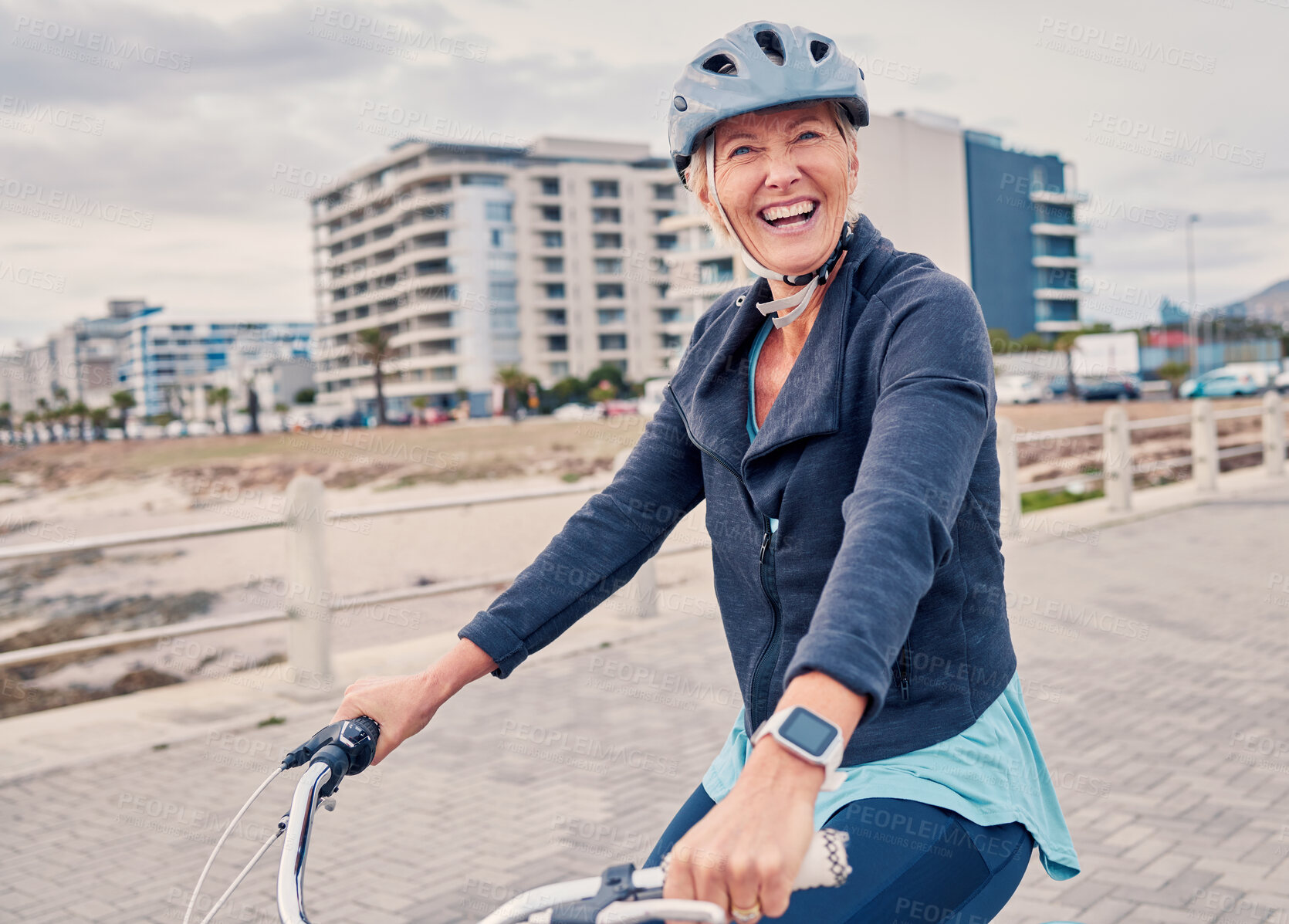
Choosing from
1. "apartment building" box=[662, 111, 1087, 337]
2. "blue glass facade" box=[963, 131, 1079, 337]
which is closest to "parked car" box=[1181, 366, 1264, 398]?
"apartment building" box=[662, 111, 1087, 337]

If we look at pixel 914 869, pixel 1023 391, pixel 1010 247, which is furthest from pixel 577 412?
pixel 914 869

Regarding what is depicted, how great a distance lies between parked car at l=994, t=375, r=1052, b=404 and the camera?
56.0 meters

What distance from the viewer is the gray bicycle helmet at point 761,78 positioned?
5.78 ft

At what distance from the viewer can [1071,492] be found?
18734 millimetres

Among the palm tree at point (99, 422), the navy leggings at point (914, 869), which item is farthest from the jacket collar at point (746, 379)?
the palm tree at point (99, 422)

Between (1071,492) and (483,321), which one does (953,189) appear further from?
(483,321)

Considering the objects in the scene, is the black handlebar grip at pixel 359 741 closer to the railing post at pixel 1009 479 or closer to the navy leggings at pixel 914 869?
the navy leggings at pixel 914 869

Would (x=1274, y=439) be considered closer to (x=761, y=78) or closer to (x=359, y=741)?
(x=761, y=78)

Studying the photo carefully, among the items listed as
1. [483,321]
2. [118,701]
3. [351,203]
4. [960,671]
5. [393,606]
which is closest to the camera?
[960,671]

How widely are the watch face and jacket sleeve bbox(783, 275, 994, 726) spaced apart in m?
0.05

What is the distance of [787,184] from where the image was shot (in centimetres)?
179

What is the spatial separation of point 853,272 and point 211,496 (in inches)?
1305

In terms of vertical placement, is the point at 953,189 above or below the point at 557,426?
above

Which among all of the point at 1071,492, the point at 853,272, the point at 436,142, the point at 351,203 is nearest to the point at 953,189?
the point at 1071,492
